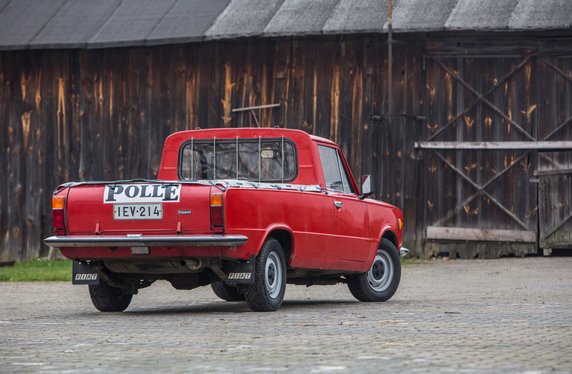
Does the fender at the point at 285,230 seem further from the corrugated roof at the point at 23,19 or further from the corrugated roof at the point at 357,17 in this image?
the corrugated roof at the point at 23,19

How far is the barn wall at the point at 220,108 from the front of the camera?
25.6 metres

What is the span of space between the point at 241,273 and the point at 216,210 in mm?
694

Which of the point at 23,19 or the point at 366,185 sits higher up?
the point at 23,19

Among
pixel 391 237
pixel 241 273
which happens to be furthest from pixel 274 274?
pixel 391 237

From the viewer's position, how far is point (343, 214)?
46.9 ft

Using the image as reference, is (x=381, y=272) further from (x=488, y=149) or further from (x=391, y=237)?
(x=488, y=149)

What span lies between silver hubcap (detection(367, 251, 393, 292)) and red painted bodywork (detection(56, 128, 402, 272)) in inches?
11.7

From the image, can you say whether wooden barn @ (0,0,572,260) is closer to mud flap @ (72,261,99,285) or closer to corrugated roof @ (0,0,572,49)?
corrugated roof @ (0,0,572,49)

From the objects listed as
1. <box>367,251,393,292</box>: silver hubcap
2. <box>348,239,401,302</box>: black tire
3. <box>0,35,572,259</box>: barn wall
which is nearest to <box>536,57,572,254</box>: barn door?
<box>0,35,572,259</box>: barn wall

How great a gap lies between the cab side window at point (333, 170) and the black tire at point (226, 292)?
5.93ft

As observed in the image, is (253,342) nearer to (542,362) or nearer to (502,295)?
(542,362)

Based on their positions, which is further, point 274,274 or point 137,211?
point 274,274

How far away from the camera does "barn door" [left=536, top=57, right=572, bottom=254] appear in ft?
81.5

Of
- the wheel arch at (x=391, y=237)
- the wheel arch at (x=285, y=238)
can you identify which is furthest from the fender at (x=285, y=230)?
the wheel arch at (x=391, y=237)
